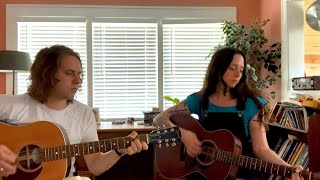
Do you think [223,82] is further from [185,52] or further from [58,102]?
[185,52]

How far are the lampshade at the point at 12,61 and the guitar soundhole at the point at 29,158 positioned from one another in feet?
5.95

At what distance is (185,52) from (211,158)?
2306 millimetres

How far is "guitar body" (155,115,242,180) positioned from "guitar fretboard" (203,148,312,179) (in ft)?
0.07

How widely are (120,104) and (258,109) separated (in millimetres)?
2329

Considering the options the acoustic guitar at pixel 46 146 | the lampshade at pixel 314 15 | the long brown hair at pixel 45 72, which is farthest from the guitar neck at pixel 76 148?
the lampshade at pixel 314 15

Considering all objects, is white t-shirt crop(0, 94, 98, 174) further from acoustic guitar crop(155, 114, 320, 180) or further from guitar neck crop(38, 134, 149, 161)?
acoustic guitar crop(155, 114, 320, 180)

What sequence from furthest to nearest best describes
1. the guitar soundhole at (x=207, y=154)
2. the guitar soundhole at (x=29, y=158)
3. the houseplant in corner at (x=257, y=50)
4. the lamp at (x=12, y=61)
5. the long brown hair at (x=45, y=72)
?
1. the houseplant in corner at (x=257, y=50)
2. the lamp at (x=12, y=61)
3. the guitar soundhole at (x=207, y=154)
4. the long brown hair at (x=45, y=72)
5. the guitar soundhole at (x=29, y=158)

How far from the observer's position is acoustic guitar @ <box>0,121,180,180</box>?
1.70m

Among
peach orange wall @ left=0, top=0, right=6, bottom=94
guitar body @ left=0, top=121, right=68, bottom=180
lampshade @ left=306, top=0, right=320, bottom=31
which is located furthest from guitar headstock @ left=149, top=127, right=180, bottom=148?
peach orange wall @ left=0, top=0, right=6, bottom=94

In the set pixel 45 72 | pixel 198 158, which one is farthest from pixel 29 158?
pixel 198 158

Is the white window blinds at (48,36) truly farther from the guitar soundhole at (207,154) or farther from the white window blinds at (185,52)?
the guitar soundhole at (207,154)

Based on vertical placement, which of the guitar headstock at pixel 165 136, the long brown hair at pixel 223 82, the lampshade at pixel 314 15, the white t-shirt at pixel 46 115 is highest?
the lampshade at pixel 314 15

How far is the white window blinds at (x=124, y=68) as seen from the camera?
401 cm

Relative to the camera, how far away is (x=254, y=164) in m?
1.80
